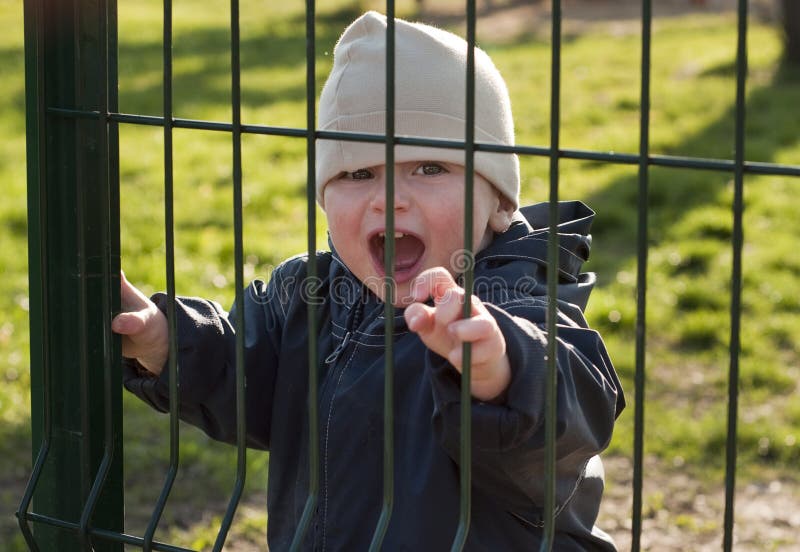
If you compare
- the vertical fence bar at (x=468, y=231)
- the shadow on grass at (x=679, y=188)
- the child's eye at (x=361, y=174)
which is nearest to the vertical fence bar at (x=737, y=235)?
the vertical fence bar at (x=468, y=231)

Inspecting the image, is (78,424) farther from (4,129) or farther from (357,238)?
(4,129)

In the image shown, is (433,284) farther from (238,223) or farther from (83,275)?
(83,275)

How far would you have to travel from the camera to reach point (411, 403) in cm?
221

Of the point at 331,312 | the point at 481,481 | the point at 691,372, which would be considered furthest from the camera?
the point at 691,372

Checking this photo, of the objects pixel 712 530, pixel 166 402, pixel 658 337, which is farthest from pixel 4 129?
pixel 166 402

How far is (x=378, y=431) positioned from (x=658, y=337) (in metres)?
3.45

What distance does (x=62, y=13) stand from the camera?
7.18ft

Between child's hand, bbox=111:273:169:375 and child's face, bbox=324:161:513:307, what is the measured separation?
1.14 feet

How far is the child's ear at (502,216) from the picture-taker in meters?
2.34

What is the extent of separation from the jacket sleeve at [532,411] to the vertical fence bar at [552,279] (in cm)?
3

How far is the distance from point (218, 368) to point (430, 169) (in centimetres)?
57

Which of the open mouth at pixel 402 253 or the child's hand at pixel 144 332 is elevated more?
the open mouth at pixel 402 253

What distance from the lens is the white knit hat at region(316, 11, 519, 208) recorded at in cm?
218

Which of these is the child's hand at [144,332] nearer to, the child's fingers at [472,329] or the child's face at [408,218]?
the child's face at [408,218]
